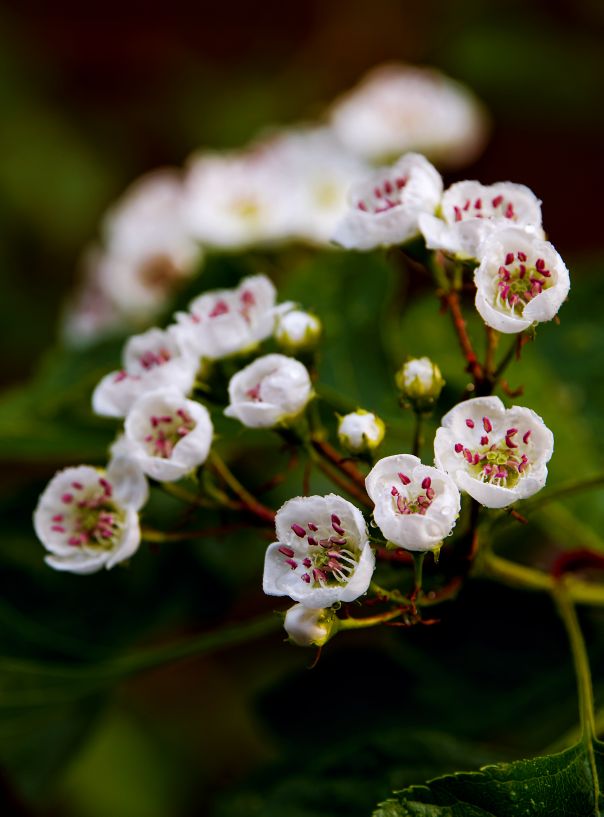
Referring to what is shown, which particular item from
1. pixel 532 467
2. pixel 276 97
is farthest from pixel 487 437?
pixel 276 97

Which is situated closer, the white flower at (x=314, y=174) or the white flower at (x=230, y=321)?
the white flower at (x=230, y=321)

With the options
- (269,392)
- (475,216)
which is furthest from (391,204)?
(269,392)

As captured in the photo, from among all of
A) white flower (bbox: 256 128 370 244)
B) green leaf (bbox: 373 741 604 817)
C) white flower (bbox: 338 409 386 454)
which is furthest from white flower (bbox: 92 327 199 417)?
white flower (bbox: 256 128 370 244)

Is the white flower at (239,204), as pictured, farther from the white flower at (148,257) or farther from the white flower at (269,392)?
the white flower at (269,392)

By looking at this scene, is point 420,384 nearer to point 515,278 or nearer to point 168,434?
point 515,278

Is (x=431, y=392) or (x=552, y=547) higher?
(x=431, y=392)

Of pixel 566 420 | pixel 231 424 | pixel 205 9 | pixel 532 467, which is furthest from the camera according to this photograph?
pixel 205 9

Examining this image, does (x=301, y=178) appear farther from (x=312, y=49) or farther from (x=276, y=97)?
(x=312, y=49)

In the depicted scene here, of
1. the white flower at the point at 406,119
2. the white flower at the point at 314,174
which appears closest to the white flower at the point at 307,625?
the white flower at the point at 314,174
